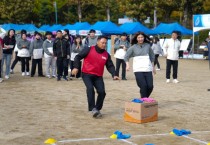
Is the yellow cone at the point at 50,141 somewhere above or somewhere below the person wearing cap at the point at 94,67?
below

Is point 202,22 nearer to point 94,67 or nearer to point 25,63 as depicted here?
point 25,63

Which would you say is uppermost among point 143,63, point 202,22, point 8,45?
point 202,22

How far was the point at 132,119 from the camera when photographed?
869cm

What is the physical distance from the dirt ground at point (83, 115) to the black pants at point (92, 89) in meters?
0.28

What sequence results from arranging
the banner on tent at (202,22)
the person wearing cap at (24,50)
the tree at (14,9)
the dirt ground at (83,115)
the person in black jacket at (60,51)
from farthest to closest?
1. the tree at (14,9)
2. the banner on tent at (202,22)
3. the person wearing cap at (24,50)
4. the person in black jacket at (60,51)
5. the dirt ground at (83,115)

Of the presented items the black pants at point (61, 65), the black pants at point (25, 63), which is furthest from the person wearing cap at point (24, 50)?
the black pants at point (61, 65)

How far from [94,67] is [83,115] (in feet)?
3.44

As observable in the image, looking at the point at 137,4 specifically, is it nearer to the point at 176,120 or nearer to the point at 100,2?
the point at 100,2

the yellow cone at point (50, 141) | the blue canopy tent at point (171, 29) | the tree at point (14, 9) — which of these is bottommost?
the yellow cone at point (50, 141)

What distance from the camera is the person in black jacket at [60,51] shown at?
15.9 meters

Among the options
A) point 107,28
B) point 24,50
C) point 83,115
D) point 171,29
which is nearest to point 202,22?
point 171,29

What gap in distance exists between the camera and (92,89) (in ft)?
30.3

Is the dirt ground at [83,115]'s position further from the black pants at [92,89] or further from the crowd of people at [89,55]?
the crowd of people at [89,55]

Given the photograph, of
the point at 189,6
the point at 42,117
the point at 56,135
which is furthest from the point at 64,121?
the point at 189,6
